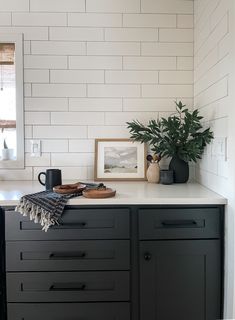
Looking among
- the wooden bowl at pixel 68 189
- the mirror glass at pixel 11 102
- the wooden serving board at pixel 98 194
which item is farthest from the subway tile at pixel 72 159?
the wooden serving board at pixel 98 194

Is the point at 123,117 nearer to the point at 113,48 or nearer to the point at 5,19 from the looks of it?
the point at 113,48

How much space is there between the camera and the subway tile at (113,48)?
212 cm

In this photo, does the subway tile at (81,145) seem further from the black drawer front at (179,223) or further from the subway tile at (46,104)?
the black drawer front at (179,223)

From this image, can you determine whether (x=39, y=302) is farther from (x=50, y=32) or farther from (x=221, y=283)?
(x=50, y=32)

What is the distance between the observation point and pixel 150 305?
1.57 meters

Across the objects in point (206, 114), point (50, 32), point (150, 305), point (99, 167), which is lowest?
point (150, 305)

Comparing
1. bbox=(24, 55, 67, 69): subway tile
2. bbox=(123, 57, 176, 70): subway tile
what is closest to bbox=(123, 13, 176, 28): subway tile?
bbox=(123, 57, 176, 70): subway tile

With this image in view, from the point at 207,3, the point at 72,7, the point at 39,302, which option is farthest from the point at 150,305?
the point at 72,7

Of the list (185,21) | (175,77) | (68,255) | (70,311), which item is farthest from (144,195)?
(185,21)

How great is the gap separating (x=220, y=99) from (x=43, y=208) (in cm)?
107

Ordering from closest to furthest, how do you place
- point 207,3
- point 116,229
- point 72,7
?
1. point 116,229
2. point 207,3
3. point 72,7

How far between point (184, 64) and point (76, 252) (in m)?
1.46

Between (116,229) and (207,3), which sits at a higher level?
(207,3)

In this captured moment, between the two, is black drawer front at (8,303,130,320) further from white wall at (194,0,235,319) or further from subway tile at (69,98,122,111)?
subway tile at (69,98,122,111)
